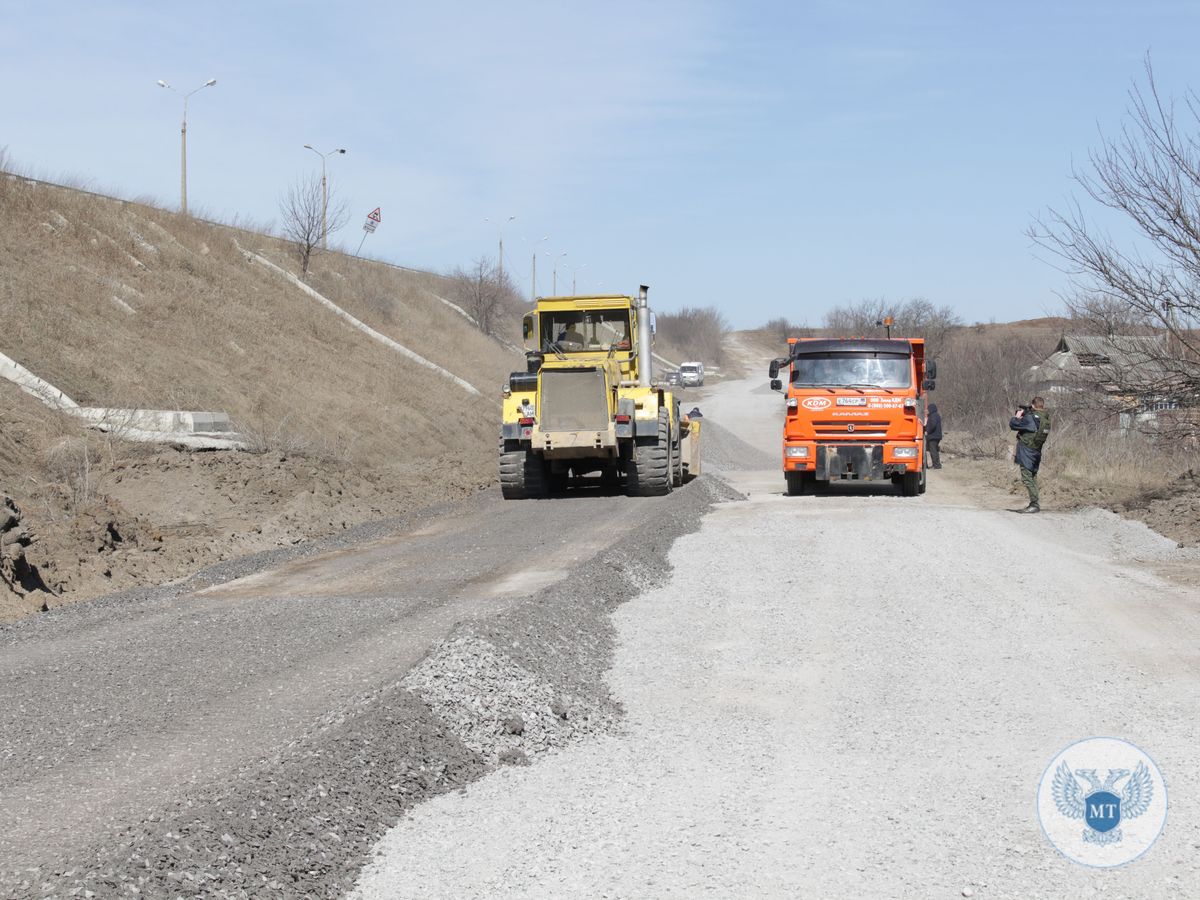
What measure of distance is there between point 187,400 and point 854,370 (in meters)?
13.2

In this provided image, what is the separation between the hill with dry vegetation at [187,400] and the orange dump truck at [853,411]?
Answer: 6.64m

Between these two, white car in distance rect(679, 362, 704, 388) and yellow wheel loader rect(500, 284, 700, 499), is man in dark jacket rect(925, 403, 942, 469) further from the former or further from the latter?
white car in distance rect(679, 362, 704, 388)

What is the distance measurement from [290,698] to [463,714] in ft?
3.74

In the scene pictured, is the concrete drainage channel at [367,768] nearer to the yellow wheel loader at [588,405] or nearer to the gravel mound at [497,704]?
the gravel mound at [497,704]

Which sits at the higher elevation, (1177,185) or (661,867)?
(1177,185)

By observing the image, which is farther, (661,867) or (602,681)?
(602,681)

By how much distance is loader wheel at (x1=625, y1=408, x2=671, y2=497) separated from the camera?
21.0 metres

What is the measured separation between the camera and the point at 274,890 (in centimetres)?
490

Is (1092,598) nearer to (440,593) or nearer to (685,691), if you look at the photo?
(685,691)

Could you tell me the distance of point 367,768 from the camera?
20.5ft

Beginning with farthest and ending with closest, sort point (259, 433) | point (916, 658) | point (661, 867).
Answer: point (259, 433)
point (916, 658)
point (661, 867)

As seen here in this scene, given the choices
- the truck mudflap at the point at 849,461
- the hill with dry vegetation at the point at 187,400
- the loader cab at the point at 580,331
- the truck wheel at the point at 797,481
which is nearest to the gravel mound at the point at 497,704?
the hill with dry vegetation at the point at 187,400

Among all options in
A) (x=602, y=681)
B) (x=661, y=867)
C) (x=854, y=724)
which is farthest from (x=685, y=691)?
(x=661, y=867)

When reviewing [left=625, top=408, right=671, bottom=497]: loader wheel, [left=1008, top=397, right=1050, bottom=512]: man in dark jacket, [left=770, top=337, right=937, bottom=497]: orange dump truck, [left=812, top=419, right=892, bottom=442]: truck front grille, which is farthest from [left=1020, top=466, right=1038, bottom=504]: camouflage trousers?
[left=625, top=408, right=671, bottom=497]: loader wheel
